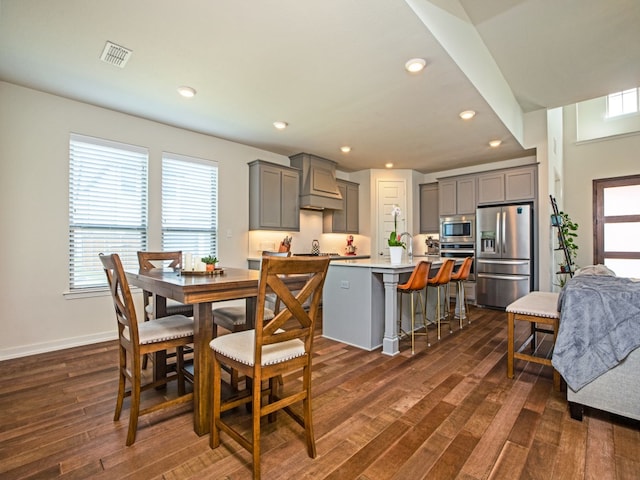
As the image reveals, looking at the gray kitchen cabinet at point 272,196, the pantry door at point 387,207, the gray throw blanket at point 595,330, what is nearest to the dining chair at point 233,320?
the gray throw blanket at point 595,330

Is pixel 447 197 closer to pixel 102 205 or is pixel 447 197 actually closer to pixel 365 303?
pixel 365 303

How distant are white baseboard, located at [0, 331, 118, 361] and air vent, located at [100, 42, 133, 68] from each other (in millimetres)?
A: 2829

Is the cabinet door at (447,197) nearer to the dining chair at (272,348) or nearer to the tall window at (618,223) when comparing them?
the tall window at (618,223)

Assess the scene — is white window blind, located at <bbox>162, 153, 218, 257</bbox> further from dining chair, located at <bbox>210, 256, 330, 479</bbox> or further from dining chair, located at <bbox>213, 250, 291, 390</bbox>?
dining chair, located at <bbox>210, 256, 330, 479</bbox>

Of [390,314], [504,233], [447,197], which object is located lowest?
[390,314]

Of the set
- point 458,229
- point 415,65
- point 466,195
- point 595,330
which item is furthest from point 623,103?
point 595,330

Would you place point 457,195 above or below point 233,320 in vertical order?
above

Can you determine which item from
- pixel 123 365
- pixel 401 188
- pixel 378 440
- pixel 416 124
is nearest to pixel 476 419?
pixel 378 440

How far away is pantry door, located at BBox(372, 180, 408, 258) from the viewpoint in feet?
20.5

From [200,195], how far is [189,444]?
339 centimetres

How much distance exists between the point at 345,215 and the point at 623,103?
5.78m

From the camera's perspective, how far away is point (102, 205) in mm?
3562

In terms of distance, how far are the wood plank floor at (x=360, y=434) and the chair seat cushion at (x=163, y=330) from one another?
0.55 metres

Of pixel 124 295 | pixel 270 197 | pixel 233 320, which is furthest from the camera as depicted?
pixel 270 197
